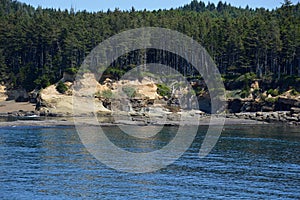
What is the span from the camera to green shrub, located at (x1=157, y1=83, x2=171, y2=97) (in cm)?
12369

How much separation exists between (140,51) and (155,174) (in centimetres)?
9227

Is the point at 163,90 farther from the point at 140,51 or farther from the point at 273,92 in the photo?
the point at 273,92

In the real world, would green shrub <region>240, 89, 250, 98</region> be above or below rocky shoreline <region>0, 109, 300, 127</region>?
above

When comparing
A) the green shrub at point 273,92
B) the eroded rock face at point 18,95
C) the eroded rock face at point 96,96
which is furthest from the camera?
the eroded rock face at point 18,95

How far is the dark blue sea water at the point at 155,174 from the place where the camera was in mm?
38906

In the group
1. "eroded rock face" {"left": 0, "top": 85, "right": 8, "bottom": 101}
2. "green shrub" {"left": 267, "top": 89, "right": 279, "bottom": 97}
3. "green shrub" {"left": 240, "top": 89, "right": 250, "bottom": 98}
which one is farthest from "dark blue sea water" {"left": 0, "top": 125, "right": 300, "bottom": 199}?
"eroded rock face" {"left": 0, "top": 85, "right": 8, "bottom": 101}

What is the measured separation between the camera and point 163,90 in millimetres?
124625

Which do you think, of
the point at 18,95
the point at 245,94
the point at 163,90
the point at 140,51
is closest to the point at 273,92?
the point at 245,94

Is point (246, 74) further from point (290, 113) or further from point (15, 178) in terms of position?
point (15, 178)

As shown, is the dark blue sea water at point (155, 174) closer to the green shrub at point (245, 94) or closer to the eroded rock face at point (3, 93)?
the green shrub at point (245, 94)

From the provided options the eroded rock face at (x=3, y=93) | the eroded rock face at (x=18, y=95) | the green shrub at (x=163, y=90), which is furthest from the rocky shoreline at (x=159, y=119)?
the eroded rock face at (x=3, y=93)

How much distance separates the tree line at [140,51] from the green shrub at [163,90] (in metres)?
9.89

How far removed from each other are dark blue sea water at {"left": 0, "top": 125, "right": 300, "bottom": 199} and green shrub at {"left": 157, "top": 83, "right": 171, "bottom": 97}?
54.6m

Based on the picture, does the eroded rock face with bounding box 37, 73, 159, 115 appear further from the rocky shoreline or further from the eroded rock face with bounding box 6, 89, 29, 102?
the eroded rock face with bounding box 6, 89, 29, 102
